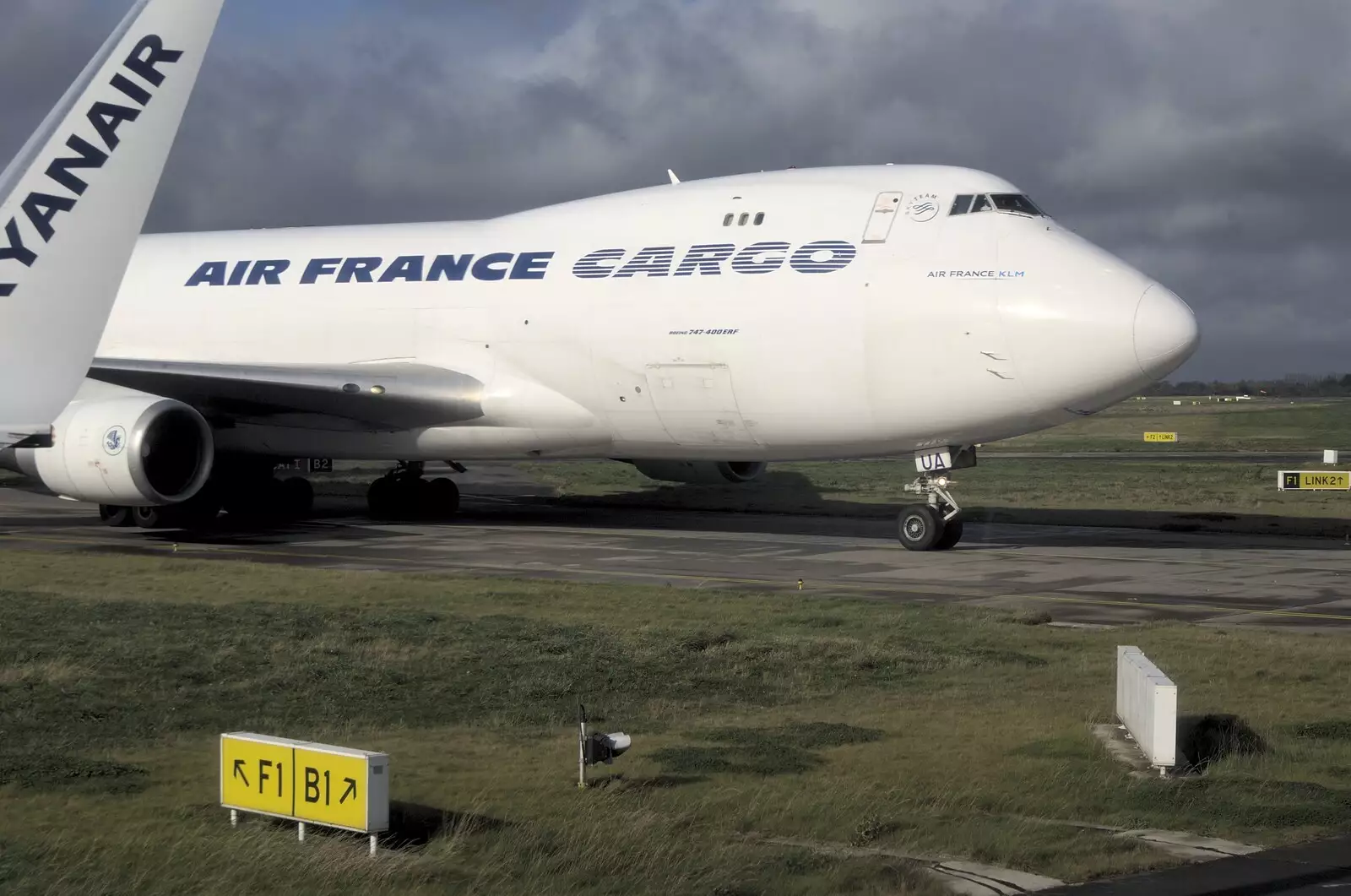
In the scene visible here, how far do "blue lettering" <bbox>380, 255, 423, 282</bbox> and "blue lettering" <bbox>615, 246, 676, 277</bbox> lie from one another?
3.72 meters

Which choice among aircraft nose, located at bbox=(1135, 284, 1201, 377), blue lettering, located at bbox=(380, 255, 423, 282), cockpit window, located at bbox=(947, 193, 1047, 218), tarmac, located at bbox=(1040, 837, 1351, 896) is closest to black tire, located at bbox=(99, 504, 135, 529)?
blue lettering, located at bbox=(380, 255, 423, 282)

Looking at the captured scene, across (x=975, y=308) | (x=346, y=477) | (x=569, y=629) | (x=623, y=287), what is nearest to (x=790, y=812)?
(x=569, y=629)

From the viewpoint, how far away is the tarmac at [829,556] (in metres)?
16.6

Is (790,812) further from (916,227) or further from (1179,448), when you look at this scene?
(1179,448)

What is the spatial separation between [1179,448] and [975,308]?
4578 cm

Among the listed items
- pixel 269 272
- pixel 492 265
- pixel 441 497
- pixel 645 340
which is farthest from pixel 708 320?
pixel 269 272

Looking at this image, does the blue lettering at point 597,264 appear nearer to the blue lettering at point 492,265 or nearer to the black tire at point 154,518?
the blue lettering at point 492,265

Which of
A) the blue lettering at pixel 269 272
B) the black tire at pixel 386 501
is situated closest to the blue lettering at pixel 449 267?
the blue lettering at pixel 269 272

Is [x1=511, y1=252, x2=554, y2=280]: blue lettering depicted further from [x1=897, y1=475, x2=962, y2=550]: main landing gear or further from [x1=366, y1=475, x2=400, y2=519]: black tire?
[x1=897, y1=475, x2=962, y2=550]: main landing gear

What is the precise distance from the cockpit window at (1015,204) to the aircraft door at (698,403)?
408cm

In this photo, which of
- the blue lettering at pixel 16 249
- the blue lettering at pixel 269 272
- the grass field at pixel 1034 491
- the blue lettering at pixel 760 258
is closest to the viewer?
the blue lettering at pixel 16 249

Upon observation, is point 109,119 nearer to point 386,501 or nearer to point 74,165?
point 74,165

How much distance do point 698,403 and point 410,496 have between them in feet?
25.9

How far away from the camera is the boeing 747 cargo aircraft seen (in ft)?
64.1
